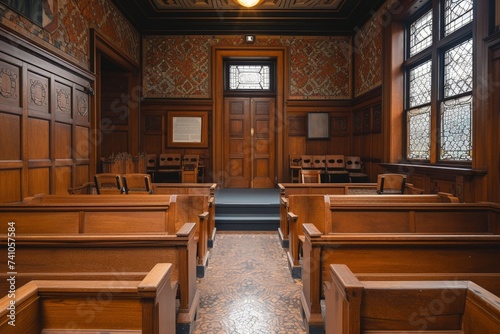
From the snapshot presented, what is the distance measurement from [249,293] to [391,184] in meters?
2.34

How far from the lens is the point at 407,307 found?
4.13 ft

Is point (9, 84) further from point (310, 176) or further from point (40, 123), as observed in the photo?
point (310, 176)

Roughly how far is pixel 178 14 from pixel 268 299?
7.33 m

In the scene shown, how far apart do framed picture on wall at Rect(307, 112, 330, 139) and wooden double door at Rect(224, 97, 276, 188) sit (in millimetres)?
955

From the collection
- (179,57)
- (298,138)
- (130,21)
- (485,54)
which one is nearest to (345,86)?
(298,138)

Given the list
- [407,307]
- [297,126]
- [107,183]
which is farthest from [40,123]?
[297,126]

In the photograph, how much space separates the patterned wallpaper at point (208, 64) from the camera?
28.5 ft

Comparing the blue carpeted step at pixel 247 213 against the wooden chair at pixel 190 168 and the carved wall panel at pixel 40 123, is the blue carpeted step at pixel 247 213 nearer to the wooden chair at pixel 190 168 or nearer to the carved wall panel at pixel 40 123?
the wooden chair at pixel 190 168

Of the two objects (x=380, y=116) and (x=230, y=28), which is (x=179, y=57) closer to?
(x=230, y=28)

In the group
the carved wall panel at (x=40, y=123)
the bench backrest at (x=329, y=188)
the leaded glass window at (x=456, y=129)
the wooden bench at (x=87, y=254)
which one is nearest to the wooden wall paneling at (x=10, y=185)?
the carved wall panel at (x=40, y=123)

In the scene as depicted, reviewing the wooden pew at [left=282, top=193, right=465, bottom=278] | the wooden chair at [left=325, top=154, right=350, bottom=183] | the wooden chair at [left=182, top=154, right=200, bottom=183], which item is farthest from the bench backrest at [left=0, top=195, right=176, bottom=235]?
the wooden chair at [left=325, top=154, right=350, bottom=183]

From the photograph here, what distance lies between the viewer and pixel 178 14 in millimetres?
8156

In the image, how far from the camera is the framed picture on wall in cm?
876

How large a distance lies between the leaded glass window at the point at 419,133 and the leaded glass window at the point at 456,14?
49.4 inches
